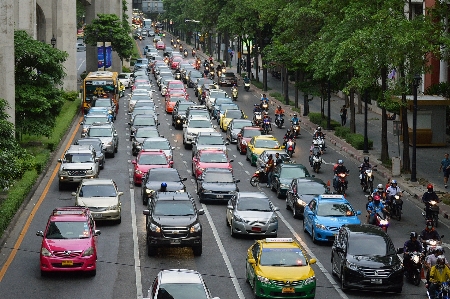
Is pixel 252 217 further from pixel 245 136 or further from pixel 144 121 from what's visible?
pixel 144 121

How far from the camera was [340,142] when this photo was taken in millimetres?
60625

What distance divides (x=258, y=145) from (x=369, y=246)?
25058 millimetres

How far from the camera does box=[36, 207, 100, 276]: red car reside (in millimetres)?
28016

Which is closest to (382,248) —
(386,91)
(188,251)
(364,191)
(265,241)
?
(265,241)

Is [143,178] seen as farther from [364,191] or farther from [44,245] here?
[44,245]

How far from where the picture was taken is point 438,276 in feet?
81.8

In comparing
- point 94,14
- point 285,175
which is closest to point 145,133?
point 285,175

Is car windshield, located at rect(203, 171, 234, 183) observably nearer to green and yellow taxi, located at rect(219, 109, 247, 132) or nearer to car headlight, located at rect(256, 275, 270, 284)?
car headlight, located at rect(256, 275, 270, 284)

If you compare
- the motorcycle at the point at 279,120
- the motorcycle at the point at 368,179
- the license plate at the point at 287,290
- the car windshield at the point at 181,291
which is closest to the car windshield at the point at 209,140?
the motorcycle at the point at 368,179

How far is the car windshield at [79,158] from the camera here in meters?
45.0

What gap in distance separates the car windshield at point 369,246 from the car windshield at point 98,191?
463 inches

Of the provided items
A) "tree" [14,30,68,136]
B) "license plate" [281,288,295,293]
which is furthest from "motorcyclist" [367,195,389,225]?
"tree" [14,30,68,136]

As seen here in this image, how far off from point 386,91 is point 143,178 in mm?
12205

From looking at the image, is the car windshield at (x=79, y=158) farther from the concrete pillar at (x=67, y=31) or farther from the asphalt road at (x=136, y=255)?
the concrete pillar at (x=67, y=31)
